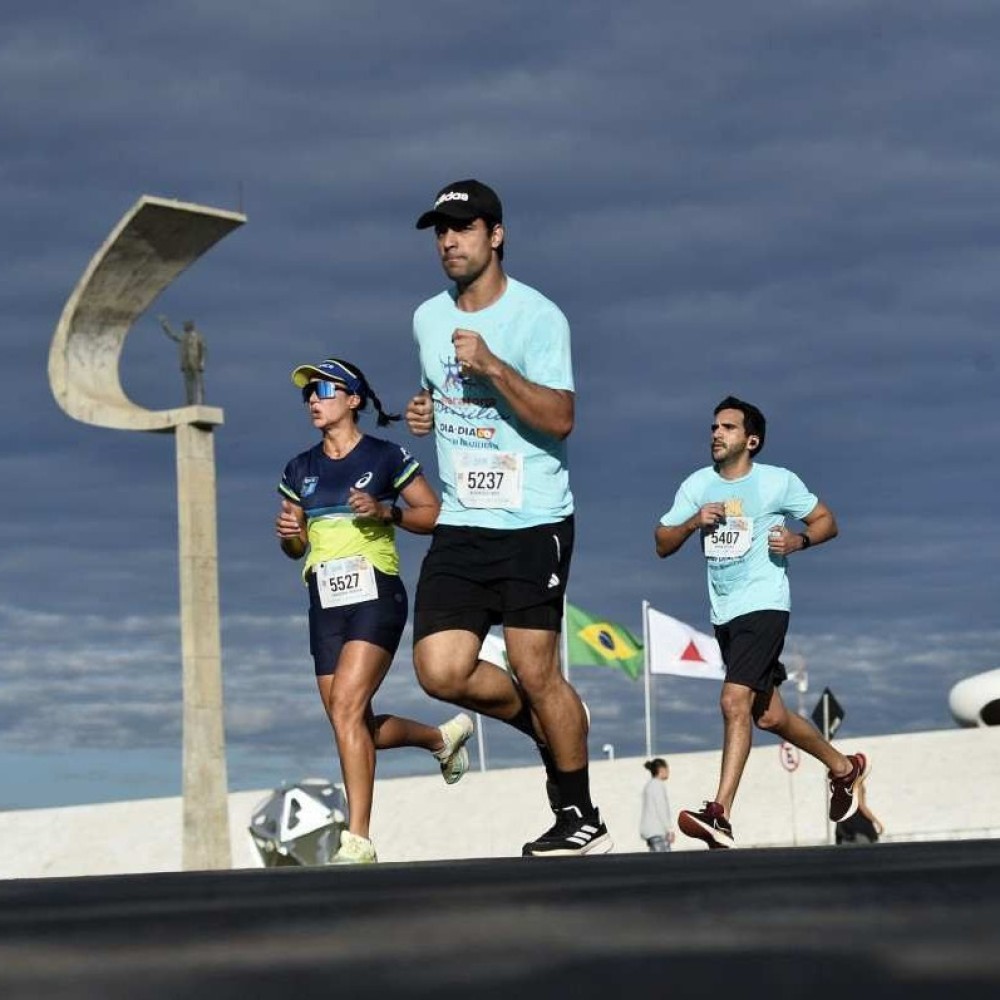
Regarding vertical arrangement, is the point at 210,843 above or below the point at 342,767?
above

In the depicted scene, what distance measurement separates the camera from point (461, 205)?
6.52 meters

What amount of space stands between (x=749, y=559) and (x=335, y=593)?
216cm

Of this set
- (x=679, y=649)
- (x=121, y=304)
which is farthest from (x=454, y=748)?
(x=679, y=649)

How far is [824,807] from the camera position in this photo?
99.0ft

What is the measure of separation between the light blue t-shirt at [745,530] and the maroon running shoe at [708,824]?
3.12 ft

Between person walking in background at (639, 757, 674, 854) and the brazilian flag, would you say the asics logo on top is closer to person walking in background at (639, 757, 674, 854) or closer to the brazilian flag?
person walking in background at (639, 757, 674, 854)

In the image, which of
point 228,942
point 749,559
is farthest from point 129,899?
point 749,559

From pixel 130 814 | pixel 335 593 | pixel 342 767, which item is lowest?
pixel 342 767

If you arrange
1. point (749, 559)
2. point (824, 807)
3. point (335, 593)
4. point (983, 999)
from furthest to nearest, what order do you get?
point (824, 807) < point (749, 559) < point (335, 593) < point (983, 999)

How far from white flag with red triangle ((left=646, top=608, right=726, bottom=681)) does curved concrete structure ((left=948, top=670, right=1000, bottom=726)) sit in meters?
14.4

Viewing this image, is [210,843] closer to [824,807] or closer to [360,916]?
[824,807]

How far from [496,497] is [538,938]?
578 cm

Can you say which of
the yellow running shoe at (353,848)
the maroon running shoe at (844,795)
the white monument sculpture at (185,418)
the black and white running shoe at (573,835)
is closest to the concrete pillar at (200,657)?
the white monument sculpture at (185,418)

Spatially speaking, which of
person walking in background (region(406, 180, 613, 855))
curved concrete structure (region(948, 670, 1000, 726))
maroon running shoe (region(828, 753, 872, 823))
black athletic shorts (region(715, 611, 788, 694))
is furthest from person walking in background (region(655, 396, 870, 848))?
curved concrete structure (region(948, 670, 1000, 726))
